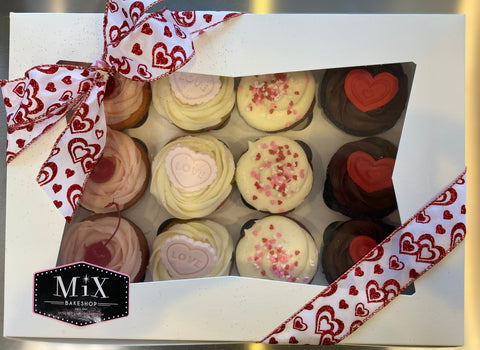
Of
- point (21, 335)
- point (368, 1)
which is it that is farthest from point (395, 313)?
point (368, 1)

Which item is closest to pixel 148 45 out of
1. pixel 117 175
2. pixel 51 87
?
pixel 51 87

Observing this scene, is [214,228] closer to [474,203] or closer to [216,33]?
[216,33]

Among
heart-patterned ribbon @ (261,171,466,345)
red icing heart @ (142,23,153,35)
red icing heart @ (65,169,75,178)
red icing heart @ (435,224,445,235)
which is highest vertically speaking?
red icing heart @ (142,23,153,35)

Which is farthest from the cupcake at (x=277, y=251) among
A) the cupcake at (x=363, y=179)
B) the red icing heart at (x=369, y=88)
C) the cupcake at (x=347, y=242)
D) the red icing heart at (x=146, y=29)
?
Answer: the red icing heart at (x=146, y=29)

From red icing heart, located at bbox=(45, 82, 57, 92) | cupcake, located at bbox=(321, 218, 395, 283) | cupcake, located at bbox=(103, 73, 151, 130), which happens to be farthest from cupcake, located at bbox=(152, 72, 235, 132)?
cupcake, located at bbox=(321, 218, 395, 283)

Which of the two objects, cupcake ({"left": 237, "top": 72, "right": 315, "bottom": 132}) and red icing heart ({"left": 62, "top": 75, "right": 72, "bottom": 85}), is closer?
red icing heart ({"left": 62, "top": 75, "right": 72, "bottom": 85})

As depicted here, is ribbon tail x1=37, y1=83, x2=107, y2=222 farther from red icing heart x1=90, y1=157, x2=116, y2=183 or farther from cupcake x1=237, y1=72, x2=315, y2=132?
cupcake x1=237, y1=72, x2=315, y2=132
